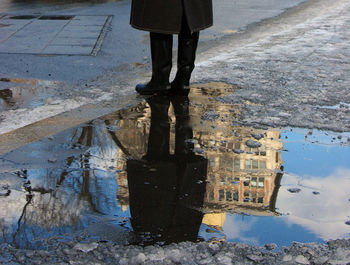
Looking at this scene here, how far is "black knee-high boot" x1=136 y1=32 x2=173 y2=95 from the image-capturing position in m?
4.79

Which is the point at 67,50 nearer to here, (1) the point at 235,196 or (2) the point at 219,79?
(2) the point at 219,79

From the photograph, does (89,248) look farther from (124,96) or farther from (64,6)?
(64,6)

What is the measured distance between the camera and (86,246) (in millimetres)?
2586

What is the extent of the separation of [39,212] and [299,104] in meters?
2.73

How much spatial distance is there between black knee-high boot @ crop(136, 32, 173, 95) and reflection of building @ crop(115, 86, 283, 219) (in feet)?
0.95

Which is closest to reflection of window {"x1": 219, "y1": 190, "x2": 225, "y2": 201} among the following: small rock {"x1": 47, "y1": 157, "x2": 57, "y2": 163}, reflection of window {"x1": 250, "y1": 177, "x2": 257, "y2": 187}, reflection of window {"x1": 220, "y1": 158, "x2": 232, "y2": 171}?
reflection of window {"x1": 250, "y1": 177, "x2": 257, "y2": 187}

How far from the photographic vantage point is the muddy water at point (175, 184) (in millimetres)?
2771

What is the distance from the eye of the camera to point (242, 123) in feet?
14.1

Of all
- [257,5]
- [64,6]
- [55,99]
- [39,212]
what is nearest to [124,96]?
[55,99]

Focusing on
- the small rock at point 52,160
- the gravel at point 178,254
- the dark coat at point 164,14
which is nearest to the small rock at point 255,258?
the gravel at point 178,254

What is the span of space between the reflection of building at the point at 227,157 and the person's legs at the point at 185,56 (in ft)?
0.72

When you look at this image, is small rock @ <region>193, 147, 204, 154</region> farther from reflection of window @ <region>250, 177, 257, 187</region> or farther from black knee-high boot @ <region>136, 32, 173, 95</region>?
black knee-high boot @ <region>136, 32, 173, 95</region>

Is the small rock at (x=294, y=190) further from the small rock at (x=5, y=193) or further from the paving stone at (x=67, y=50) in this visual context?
the paving stone at (x=67, y=50)

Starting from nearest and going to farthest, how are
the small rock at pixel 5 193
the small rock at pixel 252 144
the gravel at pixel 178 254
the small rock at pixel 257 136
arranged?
the gravel at pixel 178 254 → the small rock at pixel 5 193 → the small rock at pixel 252 144 → the small rock at pixel 257 136
